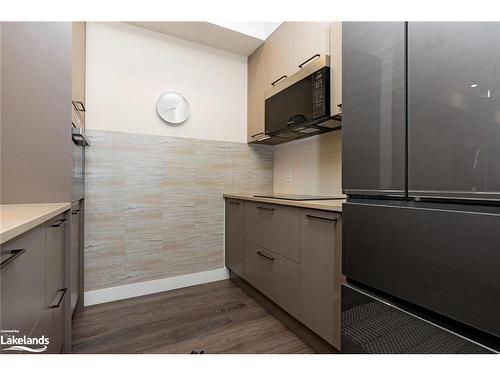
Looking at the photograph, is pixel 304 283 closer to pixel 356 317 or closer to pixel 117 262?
pixel 356 317

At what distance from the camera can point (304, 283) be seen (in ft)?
4.75

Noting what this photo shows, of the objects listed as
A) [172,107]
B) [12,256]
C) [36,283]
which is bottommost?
[36,283]

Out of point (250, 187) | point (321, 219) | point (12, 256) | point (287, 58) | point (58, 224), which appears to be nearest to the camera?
point (12, 256)

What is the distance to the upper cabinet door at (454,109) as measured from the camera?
70 centimetres

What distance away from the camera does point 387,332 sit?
96cm

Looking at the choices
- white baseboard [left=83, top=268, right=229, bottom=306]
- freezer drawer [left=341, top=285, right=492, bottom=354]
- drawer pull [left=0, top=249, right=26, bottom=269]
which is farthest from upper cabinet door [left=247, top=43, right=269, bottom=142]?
drawer pull [left=0, top=249, right=26, bottom=269]

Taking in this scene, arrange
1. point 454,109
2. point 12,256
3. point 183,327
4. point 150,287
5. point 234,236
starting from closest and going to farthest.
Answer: point 12,256, point 454,109, point 183,327, point 150,287, point 234,236

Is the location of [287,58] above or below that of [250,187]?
above

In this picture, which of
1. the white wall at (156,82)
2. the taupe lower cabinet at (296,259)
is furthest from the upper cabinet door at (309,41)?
the taupe lower cabinet at (296,259)

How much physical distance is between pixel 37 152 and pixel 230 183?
5.07 feet

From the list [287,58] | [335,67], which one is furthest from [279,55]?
[335,67]

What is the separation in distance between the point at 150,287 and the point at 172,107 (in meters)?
1.56

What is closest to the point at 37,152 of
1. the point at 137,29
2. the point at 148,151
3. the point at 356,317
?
the point at 148,151

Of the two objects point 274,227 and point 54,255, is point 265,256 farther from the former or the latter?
point 54,255
